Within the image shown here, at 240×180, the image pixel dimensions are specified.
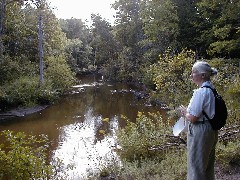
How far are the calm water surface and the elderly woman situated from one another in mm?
3948

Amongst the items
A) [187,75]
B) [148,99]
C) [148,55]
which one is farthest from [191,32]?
[187,75]

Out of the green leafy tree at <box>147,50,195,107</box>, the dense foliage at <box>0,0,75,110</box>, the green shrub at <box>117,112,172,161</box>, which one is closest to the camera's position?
the green shrub at <box>117,112,172,161</box>

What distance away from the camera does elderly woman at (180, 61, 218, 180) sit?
3.60 metres

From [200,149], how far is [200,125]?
29 centimetres

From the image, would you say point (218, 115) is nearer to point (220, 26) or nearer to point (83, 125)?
point (83, 125)

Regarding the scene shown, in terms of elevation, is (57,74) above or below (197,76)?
below

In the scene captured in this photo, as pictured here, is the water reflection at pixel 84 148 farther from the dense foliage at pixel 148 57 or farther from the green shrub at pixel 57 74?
the green shrub at pixel 57 74

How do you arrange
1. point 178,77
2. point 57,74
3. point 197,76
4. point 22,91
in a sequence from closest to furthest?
point 197,76
point 178,77
point 22,91
point 57,74

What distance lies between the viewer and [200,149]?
3.73m

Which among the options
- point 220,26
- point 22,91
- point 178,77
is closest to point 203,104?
point 178,77

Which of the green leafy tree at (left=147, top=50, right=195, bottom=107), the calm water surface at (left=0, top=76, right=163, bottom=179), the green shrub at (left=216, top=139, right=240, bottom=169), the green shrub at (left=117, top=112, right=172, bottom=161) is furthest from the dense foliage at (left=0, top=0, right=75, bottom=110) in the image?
the green shrub at (left=216, top=139, right=240, bottom=169)

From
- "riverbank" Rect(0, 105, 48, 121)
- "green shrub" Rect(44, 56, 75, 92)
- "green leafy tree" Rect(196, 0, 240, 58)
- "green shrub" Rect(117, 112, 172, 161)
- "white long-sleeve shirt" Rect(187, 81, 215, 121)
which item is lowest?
"riverbank" Rect(0, 105, 48, 121)

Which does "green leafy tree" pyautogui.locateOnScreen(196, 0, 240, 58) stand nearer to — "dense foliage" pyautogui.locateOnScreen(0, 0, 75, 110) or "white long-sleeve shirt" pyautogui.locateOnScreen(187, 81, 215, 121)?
"dense foliage" pyautogui.locateOnScreen(0, 0, 75, 110)

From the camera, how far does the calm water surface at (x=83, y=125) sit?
9.79 meters
